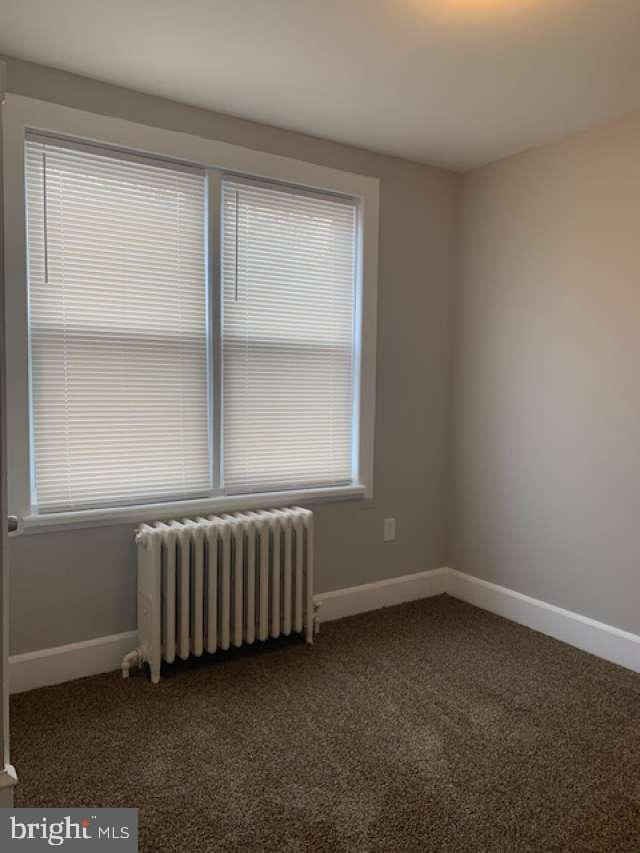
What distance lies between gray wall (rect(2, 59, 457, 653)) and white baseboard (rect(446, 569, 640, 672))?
10.2 inches

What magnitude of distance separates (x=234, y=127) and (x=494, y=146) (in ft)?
4.35

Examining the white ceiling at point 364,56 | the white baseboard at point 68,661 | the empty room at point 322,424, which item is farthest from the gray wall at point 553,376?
the white baseboard at point 68,661

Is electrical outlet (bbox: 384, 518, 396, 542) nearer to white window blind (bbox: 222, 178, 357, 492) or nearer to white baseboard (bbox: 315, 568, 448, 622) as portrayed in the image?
white baseboard (bbox: 315, 568, 448, 622)

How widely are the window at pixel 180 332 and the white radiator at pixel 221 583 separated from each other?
256 mm

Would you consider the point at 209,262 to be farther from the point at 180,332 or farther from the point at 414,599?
the point at 414,599

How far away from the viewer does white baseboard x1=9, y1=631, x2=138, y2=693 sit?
2475 millimetres

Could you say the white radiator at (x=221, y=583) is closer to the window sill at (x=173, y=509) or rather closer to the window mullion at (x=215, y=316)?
the window sill at (x=173, y=509)

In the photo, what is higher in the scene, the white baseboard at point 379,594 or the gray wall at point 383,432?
the gray wall at point 383,432

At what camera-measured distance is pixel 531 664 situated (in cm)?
279

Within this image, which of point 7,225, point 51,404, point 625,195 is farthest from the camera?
point 625,195

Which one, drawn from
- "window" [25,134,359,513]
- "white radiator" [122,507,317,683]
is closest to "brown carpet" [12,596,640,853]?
"white radiator" [122,507,317,683]

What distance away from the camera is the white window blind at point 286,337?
291 centimetres

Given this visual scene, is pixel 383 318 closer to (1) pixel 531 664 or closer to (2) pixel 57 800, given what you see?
(1) pixel 531 664

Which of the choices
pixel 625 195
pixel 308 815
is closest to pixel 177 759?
pixel 308 815
